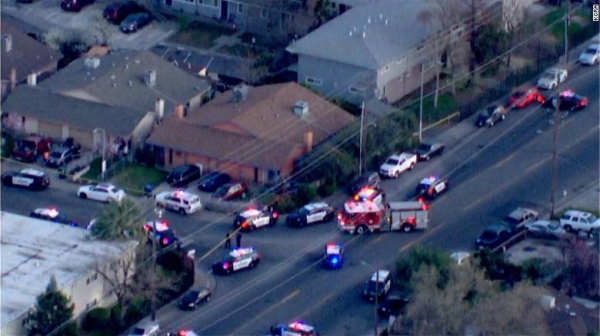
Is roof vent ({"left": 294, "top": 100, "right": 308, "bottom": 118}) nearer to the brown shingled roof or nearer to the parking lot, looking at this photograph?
the brown shingled roof

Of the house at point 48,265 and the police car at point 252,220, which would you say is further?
the police car at point 252,220

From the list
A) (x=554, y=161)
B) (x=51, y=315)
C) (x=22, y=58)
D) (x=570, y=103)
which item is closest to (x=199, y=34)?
(x=22, y=58)

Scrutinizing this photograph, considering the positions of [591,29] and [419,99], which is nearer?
[419,99]

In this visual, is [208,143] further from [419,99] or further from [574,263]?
[574,263]

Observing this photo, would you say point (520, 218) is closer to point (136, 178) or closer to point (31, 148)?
point (136, 178)

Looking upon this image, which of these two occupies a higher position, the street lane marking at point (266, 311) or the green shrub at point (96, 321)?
the street lane marking at point (266, 311)

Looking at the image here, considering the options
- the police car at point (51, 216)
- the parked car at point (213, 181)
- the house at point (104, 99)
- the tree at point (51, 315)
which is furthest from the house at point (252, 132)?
the tree at point (51, 315)

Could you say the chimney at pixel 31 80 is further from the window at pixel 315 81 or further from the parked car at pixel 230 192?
the parked car at pixel 230 192

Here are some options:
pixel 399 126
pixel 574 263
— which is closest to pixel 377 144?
pixel 399 126
